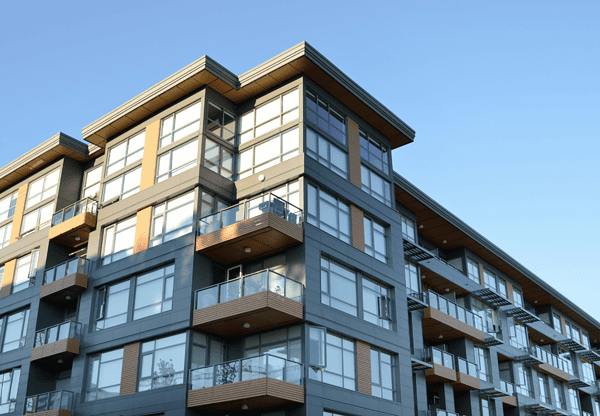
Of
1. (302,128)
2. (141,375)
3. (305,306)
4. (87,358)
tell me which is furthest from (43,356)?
(302,128)

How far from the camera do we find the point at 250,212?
1070 inches

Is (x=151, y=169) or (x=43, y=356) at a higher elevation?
(x=151, y=169)

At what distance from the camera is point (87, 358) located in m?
29.3

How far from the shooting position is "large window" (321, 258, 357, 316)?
26.7 meters

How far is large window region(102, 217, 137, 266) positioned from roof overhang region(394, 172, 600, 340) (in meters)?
13.6

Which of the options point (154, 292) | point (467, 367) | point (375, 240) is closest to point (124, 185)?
point (154, 292)

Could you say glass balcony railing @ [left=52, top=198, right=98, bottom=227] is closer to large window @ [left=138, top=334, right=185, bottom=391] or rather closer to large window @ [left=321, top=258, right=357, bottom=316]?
large window @ [left=138, top=334, right=185, bottom=391]

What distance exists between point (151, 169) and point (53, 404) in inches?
429

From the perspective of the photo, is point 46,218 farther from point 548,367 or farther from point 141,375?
point 548,367

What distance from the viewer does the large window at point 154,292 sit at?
27.4 metres

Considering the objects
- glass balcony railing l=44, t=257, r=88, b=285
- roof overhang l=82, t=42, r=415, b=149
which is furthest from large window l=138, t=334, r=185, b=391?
roof overhang l=82, t=42, r=415, b=149

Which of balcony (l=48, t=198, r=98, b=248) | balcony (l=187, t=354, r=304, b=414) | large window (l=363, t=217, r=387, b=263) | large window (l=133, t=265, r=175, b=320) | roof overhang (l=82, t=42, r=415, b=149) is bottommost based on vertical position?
balcony (l=187, t=354, r=304, b=414)

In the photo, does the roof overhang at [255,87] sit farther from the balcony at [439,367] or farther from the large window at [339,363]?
the large window at [339,363]

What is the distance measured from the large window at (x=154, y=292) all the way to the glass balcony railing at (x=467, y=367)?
1690 centimetres
